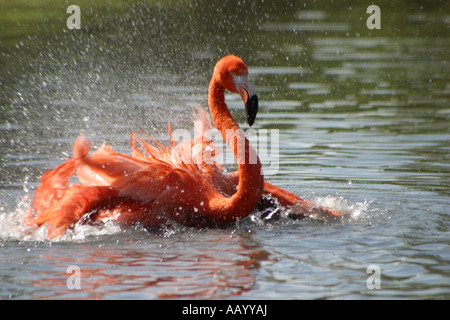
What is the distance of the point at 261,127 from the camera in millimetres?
10156

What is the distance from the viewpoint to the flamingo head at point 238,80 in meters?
5.76

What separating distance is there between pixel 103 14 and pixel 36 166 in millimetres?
9341

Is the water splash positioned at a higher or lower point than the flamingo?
lower

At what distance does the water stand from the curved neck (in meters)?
0.22

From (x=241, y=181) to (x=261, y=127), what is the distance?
4.42 meters

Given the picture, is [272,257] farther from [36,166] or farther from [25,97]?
[25,97]

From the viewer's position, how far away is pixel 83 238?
5852mm

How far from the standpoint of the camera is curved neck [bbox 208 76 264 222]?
5805 mm
